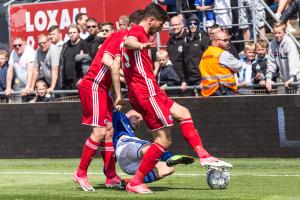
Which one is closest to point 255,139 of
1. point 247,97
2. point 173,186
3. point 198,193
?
point 247,97

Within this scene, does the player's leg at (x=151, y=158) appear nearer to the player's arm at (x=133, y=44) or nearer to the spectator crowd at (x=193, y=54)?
the player's arm at (x=133, y=44)

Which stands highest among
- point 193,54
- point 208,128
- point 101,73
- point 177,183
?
point 101,73

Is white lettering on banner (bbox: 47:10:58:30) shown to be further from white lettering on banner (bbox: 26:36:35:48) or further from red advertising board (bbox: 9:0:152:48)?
white lettering on banner (bbox: 26:36:35:48)

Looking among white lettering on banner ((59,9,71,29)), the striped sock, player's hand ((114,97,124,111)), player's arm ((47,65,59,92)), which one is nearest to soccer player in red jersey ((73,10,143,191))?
player's hand ((114,97,124,111))

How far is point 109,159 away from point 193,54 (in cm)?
609

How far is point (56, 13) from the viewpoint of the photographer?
21.4 meters

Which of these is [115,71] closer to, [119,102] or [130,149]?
[119,102]

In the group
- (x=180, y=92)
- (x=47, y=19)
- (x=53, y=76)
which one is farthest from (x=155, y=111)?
(x=47, y=19)

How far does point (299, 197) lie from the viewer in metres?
10.6

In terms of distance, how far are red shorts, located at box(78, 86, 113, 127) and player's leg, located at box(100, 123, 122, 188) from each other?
21 cm

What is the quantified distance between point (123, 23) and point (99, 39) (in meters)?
0.72

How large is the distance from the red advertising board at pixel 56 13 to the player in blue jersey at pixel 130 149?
8.08 meters

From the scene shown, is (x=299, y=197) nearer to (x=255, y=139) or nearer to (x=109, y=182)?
(x=109, y=182)

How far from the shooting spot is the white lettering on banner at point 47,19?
21.2 m
